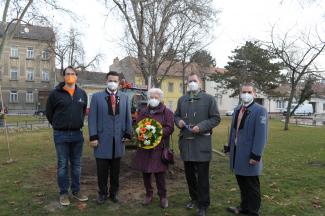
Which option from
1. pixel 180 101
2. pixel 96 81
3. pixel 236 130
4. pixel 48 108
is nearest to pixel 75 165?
pixel 48 108

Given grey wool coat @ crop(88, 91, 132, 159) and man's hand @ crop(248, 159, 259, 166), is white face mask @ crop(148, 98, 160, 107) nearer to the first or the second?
grey wool coat @ crop(88, 91, 132, 159)

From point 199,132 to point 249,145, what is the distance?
2.36ft

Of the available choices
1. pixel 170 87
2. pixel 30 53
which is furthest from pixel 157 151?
pixel 170 87

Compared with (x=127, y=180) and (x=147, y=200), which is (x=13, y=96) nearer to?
(x=127, y=180)

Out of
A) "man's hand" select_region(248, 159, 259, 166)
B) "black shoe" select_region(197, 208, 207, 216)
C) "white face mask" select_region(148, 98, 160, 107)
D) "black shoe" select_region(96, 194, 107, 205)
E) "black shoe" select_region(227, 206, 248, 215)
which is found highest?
"white face mask" select_region(148, 98, 160, 107)

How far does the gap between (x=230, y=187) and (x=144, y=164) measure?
223cm

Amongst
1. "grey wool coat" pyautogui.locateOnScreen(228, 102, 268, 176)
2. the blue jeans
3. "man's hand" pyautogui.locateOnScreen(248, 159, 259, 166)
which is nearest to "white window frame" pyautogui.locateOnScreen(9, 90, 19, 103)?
the blue jeans

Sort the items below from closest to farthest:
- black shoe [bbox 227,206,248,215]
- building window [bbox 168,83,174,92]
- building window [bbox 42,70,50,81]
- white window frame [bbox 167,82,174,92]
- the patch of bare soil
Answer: black shoe [bbox 227,206,248,215] < the patch of bare soil < building window [bbox 42,70,50,81] < white window frame [bbox 167,82,174,92] < building window [bbox 168,83,174,92]

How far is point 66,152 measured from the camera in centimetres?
598

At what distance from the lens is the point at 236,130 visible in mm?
5613

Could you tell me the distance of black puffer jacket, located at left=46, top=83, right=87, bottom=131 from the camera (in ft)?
19.2

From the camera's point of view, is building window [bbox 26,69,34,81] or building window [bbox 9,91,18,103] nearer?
building window [bbox 9,91,18,103]

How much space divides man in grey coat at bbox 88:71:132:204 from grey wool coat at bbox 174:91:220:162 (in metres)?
0.99

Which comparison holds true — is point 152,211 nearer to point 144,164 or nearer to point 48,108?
point 144,164
